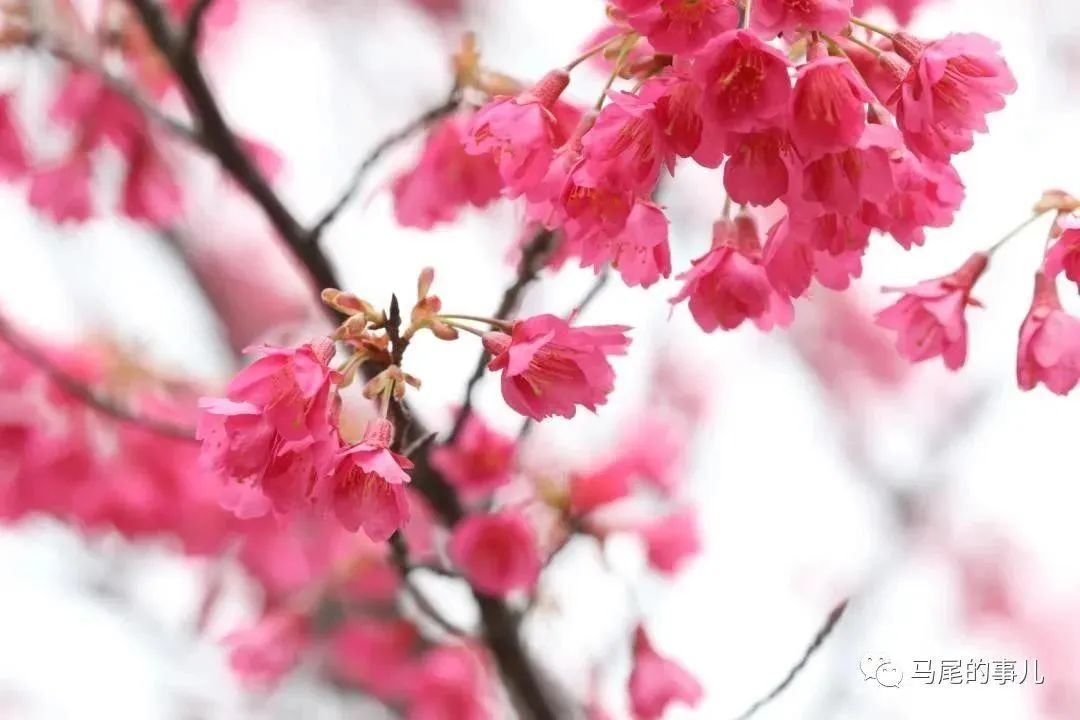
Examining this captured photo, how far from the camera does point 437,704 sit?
114cm

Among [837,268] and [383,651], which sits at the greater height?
[837,268]

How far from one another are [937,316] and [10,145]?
865 millimetres

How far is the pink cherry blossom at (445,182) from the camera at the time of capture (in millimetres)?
758

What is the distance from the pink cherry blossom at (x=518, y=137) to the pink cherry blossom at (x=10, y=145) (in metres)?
0.64

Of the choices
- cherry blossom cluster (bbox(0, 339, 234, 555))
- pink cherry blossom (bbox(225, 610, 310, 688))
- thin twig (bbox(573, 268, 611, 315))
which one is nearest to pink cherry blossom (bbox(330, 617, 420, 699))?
pink cherry blossom (bbox(225, 610, 310, 688))

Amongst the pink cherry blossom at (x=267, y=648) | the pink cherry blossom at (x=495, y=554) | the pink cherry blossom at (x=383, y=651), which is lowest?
the pink cherry blossom at (x=383, y=651)

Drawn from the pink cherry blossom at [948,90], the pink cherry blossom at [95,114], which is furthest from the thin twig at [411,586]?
the pink cherry blossom at [95,114]

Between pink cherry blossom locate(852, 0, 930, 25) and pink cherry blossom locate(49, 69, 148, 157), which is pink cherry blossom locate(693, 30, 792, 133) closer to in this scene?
pink cherry blossom locate(852, 0, 930, 25)

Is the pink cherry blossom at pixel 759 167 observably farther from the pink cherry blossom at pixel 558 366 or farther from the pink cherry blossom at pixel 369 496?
the pink cherry blossom at pixel 369 496

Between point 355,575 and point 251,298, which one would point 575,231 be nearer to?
point 355,575

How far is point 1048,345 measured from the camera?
1.84ft

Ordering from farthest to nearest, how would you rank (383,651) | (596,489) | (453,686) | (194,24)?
(383,651)
(453,686)
(596,489)
(194,24)

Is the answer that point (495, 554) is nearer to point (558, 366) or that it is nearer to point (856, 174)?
point (558, 366)

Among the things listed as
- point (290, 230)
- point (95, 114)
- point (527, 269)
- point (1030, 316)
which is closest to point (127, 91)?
point (95, 114)
